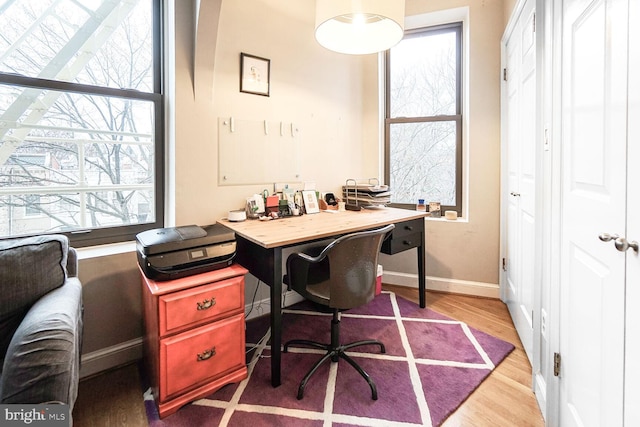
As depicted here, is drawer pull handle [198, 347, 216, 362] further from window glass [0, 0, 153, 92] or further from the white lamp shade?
the white lamp shade

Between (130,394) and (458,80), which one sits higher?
(458,80)

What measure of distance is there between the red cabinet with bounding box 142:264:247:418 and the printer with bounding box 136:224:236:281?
0.05 meters

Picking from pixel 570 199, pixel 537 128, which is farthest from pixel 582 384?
pixel 537 128

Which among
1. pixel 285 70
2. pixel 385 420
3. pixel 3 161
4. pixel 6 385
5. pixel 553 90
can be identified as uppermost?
pixel 285 70

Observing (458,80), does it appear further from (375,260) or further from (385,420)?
(385,420)

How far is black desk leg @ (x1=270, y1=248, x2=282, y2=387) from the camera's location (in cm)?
165

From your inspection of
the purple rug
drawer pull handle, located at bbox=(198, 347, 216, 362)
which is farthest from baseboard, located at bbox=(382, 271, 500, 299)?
drawer pull handle, located at bbox=(198, 347, 216, 362)

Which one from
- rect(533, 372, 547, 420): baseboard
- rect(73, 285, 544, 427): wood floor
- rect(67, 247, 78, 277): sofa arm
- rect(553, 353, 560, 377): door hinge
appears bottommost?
rect(73, 285, 544, 427): wood floor

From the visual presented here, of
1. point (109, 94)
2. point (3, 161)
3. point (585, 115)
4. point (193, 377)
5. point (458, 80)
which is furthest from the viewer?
point (458, 80)

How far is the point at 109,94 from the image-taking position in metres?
1.92

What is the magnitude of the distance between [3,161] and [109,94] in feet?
2.11

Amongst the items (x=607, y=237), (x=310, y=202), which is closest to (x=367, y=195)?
(x=310, y=202)

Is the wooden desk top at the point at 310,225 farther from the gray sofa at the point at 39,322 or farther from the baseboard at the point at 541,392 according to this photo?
the baseboard at the point at 541,392

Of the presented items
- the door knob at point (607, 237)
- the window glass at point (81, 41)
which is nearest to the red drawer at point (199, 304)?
the window glass at point (81, 41)
